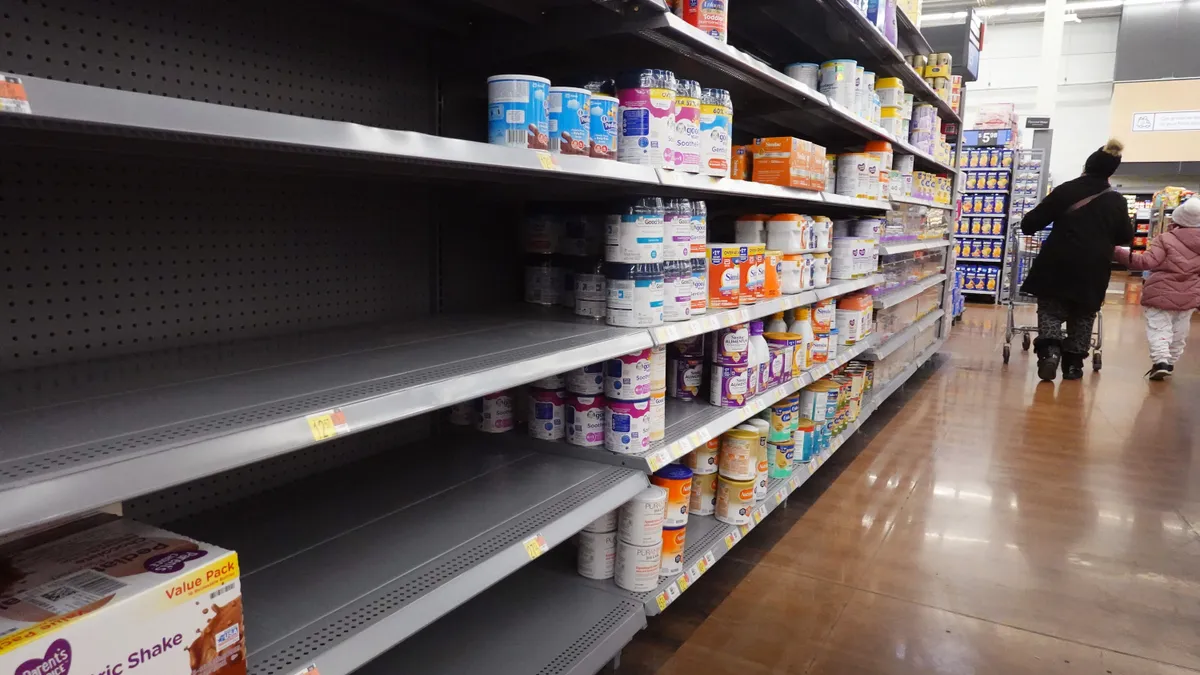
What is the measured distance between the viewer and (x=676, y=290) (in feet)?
6.88

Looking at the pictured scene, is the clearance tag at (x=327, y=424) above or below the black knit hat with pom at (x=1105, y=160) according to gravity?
below

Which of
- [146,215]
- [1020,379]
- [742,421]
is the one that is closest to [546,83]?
[146,215]

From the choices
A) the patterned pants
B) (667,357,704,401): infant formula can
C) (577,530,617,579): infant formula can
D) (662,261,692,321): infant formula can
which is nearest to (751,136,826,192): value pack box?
(667,357,704,401): infant formula can

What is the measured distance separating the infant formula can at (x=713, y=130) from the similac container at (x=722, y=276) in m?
0.35

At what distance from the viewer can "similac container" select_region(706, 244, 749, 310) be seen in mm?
2439

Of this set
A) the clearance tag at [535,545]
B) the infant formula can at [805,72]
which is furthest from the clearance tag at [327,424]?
the infant formula can at [805,72]

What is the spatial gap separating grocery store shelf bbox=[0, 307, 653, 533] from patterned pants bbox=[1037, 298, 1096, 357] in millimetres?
5534

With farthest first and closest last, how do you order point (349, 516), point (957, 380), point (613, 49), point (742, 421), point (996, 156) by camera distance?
point (996, 156) → point (957, 380) → point (742, 421) → point (613, 49) → point (349, 516)

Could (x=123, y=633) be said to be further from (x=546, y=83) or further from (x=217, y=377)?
(x=546, y=83)

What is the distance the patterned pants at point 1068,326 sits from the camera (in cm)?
600

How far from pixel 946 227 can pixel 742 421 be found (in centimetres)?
482

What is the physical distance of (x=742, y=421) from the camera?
257cm

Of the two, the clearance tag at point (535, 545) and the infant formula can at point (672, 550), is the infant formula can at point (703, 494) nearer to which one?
the infant formula can at point (672, 550)

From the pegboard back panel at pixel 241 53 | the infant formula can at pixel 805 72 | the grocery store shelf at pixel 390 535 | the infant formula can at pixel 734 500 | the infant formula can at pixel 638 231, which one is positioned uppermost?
the infant formula can at pixel 805 72
